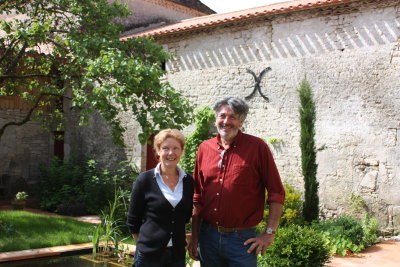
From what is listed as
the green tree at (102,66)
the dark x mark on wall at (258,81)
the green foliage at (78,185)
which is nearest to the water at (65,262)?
the green tree at (102,66)

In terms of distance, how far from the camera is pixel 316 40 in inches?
348

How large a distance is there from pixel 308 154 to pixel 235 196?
5655 millimetres

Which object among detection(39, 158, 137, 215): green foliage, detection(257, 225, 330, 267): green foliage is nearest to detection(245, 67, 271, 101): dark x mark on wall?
detection(39, 158, 137, 215): green foliage

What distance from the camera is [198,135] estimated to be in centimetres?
1016

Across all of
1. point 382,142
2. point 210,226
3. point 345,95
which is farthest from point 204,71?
point 210,226

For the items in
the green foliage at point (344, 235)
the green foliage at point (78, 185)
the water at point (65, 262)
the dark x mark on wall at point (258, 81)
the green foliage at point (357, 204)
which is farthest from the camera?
the green foliage at point (78, 185)

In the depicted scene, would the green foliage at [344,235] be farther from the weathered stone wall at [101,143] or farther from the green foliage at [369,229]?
the weathered stone wall at [101,143]

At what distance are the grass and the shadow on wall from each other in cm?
453

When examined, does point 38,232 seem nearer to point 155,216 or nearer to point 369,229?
point 155,216

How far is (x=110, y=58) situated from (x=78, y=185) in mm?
6230

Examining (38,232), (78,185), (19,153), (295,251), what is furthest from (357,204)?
(19,153)

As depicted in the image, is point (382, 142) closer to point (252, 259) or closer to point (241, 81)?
point (241, 81)

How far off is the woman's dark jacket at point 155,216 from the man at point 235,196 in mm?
155

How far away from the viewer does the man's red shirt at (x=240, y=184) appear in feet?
10.2
